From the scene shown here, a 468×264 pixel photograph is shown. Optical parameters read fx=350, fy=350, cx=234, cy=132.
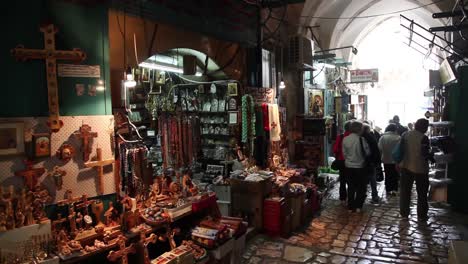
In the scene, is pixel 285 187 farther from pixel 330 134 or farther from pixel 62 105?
pixel 330 134

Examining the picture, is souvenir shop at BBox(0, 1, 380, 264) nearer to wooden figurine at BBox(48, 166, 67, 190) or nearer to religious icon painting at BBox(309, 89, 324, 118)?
wooden figurine at BBox(48, 166, 67, 190)

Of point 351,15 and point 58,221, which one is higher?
point 351,15

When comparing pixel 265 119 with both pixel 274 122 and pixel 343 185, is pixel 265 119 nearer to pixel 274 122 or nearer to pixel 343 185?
pixel 274 122

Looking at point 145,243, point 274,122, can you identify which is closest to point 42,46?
point 145,243

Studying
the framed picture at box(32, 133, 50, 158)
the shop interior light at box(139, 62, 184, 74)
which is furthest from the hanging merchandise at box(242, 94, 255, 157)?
the framed picture at box(32, 133, 50, 158)

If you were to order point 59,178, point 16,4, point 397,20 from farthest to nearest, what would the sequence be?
1. point 397,20
2. point 59,178
3. point 16,4

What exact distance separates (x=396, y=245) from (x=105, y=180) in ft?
15.9

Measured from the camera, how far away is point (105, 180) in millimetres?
3793

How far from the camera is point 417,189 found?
708cm

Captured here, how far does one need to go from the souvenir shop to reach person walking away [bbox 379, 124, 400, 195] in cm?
308

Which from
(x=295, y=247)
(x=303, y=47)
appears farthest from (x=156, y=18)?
(x=303, y=47)

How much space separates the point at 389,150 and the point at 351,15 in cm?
665

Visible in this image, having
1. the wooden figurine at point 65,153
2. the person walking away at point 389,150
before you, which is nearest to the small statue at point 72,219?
the wooden figurine at point 65,153

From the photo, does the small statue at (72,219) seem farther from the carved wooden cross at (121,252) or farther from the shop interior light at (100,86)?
the shop interior light at (100,86)
